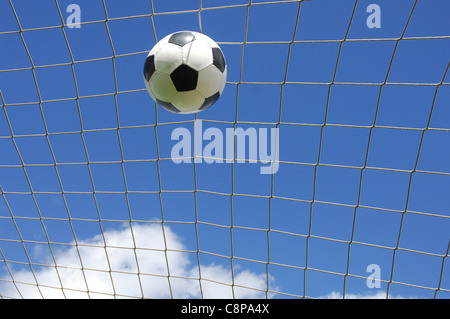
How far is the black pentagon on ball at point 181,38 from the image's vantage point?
2.65m

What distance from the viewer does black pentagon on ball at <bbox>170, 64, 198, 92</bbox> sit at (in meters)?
2.60

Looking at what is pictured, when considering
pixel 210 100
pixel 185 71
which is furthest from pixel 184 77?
pixel 210 100

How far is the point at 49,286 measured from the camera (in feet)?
14.7

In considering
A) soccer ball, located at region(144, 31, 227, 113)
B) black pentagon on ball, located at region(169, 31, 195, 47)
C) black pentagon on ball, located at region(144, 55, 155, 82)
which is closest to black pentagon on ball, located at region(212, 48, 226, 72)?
soccer ball, located at region(144, 31, 227, 113)

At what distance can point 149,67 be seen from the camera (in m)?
2.71

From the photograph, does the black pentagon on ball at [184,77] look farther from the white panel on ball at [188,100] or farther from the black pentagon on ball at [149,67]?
the black pentagon on ball at [149,67]

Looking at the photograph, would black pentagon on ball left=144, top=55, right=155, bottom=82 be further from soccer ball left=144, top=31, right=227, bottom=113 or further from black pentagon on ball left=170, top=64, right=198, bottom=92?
black pentagon on ball left=170, top=64, right=198, bottom=92

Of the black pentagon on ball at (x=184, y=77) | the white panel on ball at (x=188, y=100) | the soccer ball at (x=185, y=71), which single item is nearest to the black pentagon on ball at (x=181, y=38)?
the soccer ball at (x=185, y=71)

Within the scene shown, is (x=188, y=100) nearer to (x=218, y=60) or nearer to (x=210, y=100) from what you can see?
(x=210, y=100)

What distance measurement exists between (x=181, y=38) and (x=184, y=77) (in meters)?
0.30

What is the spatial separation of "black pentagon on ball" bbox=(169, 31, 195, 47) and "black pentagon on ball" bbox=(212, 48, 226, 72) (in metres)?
0.19

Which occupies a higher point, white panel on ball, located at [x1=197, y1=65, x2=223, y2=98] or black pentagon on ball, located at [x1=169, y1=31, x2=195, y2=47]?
black pentagon on ball, located at [x1=169, y1=31, x2=195, y2=47]
